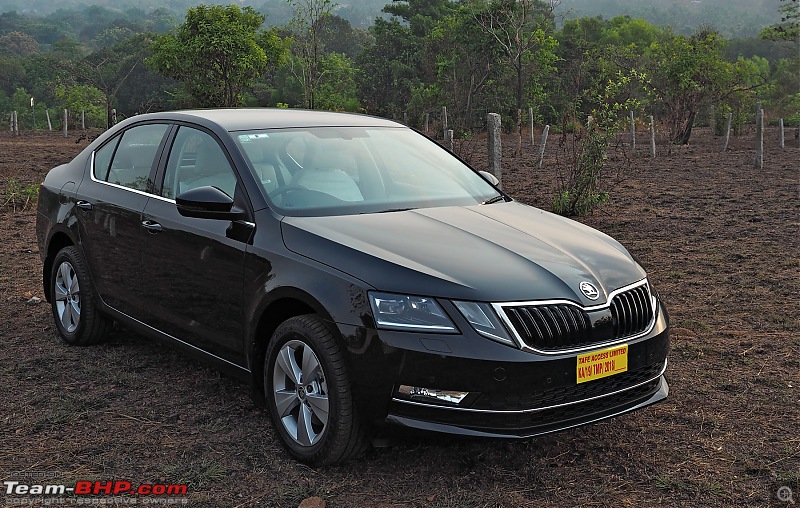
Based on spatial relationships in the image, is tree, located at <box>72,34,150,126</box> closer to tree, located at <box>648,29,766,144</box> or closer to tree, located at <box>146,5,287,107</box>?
tree, located at <box>146,5,287,107</box>

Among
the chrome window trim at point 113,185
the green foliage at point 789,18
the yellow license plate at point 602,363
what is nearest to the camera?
the yellow license plate at point 602,363

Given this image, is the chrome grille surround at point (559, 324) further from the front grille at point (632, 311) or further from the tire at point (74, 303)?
the tire at point (74, 303)

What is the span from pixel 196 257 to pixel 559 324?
2.02m

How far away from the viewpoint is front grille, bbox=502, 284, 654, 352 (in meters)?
3.67

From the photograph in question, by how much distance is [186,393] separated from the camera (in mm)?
5195

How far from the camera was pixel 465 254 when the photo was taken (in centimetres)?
401

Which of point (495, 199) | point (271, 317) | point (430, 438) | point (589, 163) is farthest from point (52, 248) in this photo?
point (589, 163)

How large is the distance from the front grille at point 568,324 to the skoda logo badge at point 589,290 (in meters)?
0.06

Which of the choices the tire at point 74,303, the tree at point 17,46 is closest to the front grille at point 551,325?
the tire at point 74,303

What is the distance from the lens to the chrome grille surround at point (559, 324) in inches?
144

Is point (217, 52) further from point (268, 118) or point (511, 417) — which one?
point (511, 417)

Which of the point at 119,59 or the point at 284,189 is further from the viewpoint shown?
the point at 119,59

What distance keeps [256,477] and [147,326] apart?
162 centimetres

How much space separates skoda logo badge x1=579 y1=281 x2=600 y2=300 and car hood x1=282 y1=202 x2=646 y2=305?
22mm
